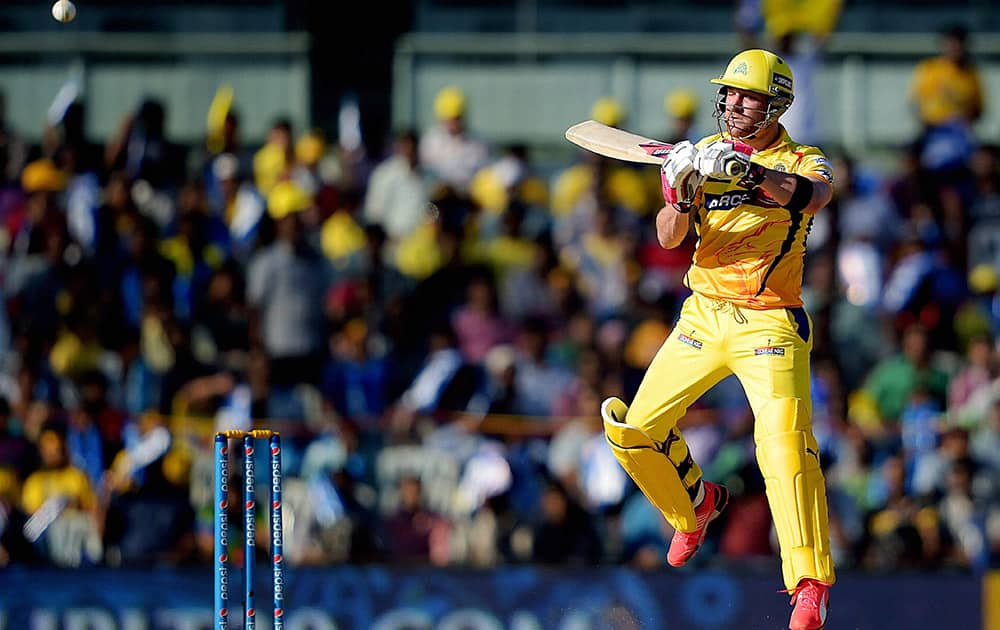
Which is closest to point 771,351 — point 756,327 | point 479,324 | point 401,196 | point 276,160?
point 756,327

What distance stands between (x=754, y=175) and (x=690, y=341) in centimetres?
111

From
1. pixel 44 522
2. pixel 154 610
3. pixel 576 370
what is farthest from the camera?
pixel 576 370

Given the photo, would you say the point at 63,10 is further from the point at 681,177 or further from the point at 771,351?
the point at 771,351

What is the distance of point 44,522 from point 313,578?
6.62 feet

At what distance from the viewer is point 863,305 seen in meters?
14.1

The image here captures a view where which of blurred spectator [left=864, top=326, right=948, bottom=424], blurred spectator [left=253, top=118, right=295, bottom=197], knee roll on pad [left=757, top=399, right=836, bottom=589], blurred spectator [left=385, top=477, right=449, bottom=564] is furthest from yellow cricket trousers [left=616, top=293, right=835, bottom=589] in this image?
blurred spectator [left=253, top=118, right=295, bottom=197]

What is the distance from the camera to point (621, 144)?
28.3 feet

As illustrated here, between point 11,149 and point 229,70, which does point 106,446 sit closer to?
point 11,149

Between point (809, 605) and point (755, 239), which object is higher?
point (755, 239)

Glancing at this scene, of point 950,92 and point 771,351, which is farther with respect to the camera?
point 950,92

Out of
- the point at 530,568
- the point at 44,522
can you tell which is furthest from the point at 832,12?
the point at 44,522

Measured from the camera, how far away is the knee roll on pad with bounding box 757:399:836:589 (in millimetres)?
8484

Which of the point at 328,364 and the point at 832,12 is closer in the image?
the point at 328,364

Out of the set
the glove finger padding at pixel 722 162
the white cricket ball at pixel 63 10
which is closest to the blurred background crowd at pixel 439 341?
the white cricket ball at pixel 63 10
